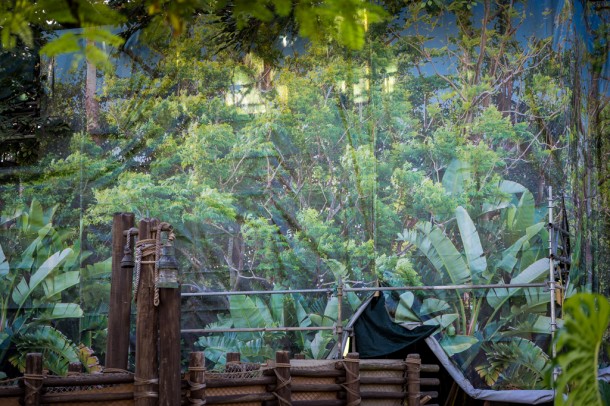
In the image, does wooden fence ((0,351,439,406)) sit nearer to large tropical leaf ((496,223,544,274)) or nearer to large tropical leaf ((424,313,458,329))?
large tropical leaf ((424,313,458,329))

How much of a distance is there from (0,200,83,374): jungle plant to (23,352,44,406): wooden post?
19.2 feet

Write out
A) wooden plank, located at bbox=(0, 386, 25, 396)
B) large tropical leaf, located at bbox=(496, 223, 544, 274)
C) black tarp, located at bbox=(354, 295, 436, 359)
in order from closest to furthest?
1. wooden plank, located at bbox=(0, 386, 25, 396)
2. black tarp, located at bbox=(354, 295, 436, 359)
3. large tropical leaf, located at bbox=(496, 223, 544, 274)

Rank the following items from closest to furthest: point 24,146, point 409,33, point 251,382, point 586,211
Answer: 1. point 251,382
2. point 586,211
3. point 409,33
4. point 24,146

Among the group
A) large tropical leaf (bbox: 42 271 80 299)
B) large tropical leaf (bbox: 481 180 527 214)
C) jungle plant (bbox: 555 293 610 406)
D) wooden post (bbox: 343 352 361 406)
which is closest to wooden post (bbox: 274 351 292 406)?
wooden post (bbox: 343 352 361 406)

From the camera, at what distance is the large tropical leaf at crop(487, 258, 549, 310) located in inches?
411

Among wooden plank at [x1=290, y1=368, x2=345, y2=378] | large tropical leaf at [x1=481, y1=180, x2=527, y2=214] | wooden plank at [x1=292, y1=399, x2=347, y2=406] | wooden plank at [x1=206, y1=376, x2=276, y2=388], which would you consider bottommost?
wooden plank at [x1=292, y1=399, x2=347, y2=406]

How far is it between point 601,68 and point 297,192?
12.3 ft

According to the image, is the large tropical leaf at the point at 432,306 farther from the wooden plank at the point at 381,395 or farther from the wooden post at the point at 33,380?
the wooden post at the point at 33,380

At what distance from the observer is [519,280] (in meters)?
10.5

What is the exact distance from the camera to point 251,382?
21.8 feet

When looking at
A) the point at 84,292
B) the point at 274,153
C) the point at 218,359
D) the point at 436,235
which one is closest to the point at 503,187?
the point at 436,235

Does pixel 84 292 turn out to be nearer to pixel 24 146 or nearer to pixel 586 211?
pixel 24 146

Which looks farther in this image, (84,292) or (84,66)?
(84,66)

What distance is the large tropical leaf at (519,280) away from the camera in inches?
411
